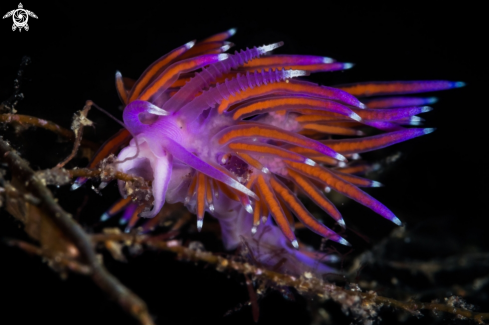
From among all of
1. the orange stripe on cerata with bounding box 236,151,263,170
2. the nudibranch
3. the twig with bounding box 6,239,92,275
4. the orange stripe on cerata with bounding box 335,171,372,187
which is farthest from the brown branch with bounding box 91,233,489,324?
the orange stripe on cerata with bounding box 335,171,372,187

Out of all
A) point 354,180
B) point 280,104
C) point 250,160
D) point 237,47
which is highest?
point 237,47

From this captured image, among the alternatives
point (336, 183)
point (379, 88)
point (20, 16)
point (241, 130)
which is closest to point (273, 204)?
point (336, 183)

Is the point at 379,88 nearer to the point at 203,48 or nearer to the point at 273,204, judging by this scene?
the point at 273,204

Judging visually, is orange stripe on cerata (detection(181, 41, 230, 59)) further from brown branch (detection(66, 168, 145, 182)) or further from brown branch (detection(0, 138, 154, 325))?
brown branch (detection(0, 138, 154, 325))

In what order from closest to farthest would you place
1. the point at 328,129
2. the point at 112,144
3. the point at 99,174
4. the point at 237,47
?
1. the point at 99,174
2. the point at 112,144
3. the point at 328,129
4. the point at 237,47

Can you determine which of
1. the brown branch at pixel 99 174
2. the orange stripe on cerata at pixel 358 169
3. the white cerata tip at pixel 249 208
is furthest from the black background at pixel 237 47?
the white cerata tip at pixel 249 208

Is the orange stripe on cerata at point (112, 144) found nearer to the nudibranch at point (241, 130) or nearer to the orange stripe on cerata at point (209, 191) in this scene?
the nudibranch at point (241, 130)

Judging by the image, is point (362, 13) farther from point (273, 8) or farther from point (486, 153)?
point (486, 153)

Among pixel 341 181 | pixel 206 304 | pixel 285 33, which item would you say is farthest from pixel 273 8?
pixel 206 304
